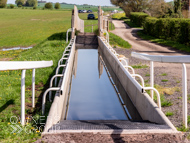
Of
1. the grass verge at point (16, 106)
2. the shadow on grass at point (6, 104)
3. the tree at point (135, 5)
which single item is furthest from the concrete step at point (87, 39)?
the tree at point (135, 5)

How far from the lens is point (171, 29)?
1033 inches

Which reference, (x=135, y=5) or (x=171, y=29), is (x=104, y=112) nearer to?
(x=171, y=29)

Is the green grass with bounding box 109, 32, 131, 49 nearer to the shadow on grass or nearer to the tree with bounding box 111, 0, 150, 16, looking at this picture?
the shadow on grass

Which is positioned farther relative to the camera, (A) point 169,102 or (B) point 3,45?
(B) point 3,45

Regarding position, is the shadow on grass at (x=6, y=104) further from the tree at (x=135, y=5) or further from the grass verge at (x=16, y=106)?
the tree at (x=135, y=5)

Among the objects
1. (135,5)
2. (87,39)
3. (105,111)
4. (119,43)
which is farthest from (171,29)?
(135,5)

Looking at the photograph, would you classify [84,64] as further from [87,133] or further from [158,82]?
[87,133]

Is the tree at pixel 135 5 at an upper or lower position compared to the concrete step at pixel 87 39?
upper

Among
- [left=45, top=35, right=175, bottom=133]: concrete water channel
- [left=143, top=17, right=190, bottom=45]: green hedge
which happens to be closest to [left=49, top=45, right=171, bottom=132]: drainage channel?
[left=45, top=35, right=175, bottom=133]: concrete water channel

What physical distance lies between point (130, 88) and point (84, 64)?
8898 millimetres

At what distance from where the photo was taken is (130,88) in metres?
9.10

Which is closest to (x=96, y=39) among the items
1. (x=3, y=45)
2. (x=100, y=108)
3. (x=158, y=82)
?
(x=3, y=45)

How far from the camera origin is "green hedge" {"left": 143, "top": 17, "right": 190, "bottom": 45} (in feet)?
74.3

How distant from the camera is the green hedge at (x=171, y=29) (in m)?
22.6
